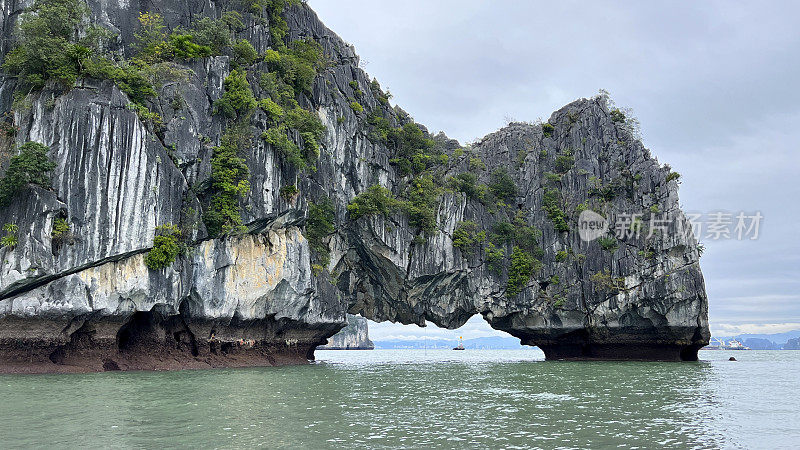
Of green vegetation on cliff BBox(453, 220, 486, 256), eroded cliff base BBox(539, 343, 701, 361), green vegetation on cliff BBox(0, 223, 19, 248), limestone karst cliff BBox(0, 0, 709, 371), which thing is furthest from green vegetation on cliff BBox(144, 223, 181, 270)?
eroded cliff base BBox(539, 343, 701, 361)

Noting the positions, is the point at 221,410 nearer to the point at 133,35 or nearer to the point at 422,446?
the point at 422,446

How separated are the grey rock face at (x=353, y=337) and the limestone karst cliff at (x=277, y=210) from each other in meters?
88.1

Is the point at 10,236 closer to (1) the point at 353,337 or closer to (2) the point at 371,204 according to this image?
(2) the point at 371,204

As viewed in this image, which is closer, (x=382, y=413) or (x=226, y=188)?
(x=382, y=413)

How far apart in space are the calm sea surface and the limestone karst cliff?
5183mm

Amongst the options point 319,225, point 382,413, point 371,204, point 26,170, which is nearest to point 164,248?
point 26,170

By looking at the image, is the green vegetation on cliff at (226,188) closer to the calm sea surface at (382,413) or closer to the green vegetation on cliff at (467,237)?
the calm sea surface at (382,413)

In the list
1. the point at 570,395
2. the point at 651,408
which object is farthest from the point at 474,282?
the point at 651,408

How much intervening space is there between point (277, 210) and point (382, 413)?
17825 mm

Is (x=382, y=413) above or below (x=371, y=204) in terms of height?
below

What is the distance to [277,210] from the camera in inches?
1151

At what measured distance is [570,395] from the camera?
677 inches

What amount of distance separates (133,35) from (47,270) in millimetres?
16069

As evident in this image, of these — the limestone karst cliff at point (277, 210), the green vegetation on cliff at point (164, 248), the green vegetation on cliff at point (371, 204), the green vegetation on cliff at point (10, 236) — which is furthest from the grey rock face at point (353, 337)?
the green vegetation on cliff at point (10, 236)
